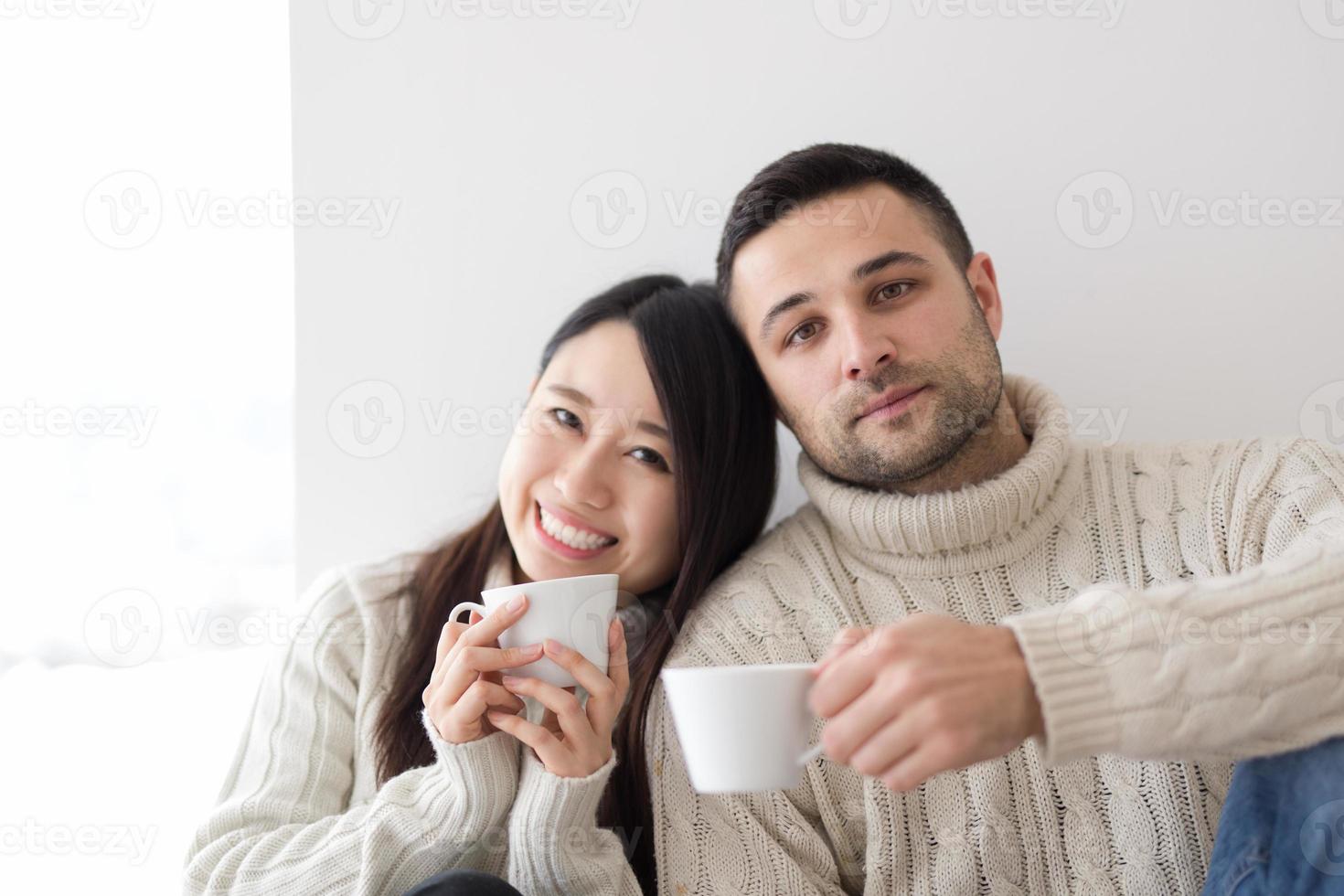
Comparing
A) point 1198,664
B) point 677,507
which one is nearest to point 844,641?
point 1198,664

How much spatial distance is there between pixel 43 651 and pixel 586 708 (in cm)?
163

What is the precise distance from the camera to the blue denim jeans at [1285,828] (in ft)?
2.99

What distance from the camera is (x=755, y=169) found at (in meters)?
1.85

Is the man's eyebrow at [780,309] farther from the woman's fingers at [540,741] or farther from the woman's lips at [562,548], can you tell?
the woman's fingers at [540,741]

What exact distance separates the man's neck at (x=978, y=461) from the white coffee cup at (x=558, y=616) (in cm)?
54

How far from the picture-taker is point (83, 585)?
2.19m

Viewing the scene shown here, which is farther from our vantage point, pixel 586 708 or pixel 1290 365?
pixel 1290 365

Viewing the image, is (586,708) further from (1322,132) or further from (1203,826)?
(1322,132)

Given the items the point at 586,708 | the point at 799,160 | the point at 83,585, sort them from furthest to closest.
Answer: the point at 83,585 → the point at 799,160 → the point at 586,708

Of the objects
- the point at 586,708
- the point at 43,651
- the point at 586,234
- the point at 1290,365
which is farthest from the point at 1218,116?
the point at 43,651

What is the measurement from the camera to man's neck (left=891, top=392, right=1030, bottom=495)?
1459mm

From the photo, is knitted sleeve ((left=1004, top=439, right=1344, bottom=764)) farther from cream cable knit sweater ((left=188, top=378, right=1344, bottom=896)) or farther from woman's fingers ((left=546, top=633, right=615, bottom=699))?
woman's fingers ((left=546, top=633, right=615, bottom=699))

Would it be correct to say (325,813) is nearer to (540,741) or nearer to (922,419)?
(540,741)

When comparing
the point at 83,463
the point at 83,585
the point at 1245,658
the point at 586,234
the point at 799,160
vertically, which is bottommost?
the point at 83,585
